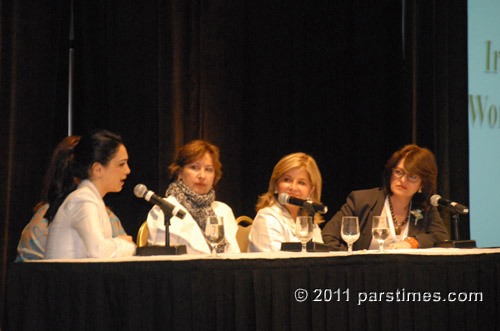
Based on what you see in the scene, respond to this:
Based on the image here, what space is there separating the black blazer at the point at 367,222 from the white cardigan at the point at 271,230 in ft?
0.70

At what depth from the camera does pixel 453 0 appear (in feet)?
15.9

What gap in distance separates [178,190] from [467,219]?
246 centimetres

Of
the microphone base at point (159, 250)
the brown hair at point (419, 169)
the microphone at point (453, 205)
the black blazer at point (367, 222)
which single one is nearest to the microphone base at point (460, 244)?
the microphone at point (453, 205)

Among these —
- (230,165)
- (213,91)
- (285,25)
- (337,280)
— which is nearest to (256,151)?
(230,165)

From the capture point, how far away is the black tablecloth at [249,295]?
220cm

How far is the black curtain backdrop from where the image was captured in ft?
12.2

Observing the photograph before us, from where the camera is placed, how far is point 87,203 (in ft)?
8.68

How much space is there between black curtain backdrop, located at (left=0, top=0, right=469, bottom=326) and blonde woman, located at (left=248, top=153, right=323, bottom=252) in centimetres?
90

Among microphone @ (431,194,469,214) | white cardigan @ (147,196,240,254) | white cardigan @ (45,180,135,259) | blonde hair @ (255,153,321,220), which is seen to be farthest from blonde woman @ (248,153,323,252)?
white cardigan @ (45,180,135,259)

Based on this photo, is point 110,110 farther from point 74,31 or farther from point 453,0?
point 453,0

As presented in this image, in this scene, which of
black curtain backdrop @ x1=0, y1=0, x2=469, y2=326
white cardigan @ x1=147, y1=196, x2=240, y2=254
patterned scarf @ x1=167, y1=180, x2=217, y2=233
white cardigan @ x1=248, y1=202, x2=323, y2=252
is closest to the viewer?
white cardigan @ x1=248, y1=202, x2=323, y2=252

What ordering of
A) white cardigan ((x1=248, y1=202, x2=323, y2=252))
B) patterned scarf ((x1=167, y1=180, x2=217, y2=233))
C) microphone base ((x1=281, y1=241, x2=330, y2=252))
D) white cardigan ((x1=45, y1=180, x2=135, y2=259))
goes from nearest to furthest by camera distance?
white cardigan ((x1=45, y1=180, x2=135, y2=259)) → microphone base ((x1=281, y1=241, x2=330, y2=252)) → white cardigan ((x1=248, y1=202, x2=323, y2=252)) → patterned scarf ((x1=167, y1=180, x2=217, y2=233))

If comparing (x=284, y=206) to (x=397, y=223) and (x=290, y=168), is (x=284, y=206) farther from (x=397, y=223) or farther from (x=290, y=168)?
(x=397, y=223)

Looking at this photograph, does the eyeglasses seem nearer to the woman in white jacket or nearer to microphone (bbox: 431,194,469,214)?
microphone (bbox: 431,194,469,214)
